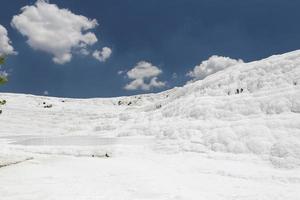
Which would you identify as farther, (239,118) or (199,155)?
(239,118)

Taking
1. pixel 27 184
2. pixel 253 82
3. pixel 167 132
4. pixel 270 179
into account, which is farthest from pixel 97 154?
pixel 253 82

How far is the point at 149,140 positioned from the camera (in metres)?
41.6

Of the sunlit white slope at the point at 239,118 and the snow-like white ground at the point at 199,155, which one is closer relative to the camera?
the snow-like white ground at the point at 199,155

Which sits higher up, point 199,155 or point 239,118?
point 239,118

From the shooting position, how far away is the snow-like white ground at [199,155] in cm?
2050

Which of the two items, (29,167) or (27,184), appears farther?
(29,167)

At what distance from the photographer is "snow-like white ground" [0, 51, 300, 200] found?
20.5m

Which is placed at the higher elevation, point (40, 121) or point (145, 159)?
point (40, 121)

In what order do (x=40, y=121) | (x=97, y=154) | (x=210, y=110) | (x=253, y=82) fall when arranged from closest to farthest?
1. (x=97, y=154)
2. (x=210, y=110)
3. (x=253, y=82)
4. (x=40, y=121)

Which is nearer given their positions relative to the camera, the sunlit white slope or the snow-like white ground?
the snow-like white ground

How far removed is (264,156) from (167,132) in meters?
14.5

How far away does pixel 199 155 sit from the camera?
106ft

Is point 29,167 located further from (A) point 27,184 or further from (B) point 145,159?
(B) point 145,159

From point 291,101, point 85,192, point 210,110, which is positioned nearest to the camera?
point 85,192
